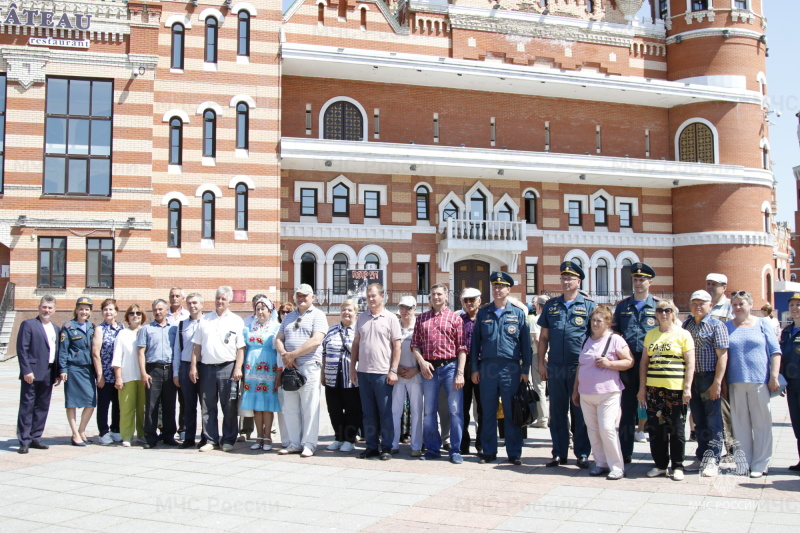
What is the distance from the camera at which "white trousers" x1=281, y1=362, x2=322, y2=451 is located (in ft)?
29.1

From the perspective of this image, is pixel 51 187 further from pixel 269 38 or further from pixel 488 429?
pixel 488 429

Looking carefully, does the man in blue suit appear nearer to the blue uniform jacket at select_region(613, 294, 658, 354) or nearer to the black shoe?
the black shoe

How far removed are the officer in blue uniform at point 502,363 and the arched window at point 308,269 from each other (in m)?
17.3

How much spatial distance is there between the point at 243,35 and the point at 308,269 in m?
8.25

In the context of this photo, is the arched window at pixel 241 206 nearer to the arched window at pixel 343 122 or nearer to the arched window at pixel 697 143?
the arched window at pixel 343 122

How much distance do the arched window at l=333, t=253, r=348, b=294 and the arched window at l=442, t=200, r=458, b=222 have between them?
164 inches

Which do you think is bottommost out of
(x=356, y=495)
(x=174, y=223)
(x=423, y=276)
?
(x=356, y=495)

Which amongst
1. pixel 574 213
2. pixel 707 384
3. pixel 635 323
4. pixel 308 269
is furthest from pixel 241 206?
pixel 707 384

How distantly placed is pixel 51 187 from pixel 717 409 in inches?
788

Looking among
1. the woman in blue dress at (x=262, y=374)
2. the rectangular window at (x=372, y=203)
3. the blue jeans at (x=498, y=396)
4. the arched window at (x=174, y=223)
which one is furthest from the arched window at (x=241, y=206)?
the blue jeans at (x=498, y=396)

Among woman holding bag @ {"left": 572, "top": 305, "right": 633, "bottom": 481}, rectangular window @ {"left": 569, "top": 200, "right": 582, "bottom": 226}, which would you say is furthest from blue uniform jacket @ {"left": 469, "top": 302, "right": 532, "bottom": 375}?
rectangular window @ {"left": 569, "top": 200, "right": 582, "bottom": 226}

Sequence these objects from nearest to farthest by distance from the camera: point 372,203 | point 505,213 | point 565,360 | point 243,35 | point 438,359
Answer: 1. point 565,360
2. point 438,359
3. point 243,35
4. point 372,203
5. point 505,213

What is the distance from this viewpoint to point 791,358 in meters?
7.85

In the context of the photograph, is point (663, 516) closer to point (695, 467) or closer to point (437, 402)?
point (695, 467)
